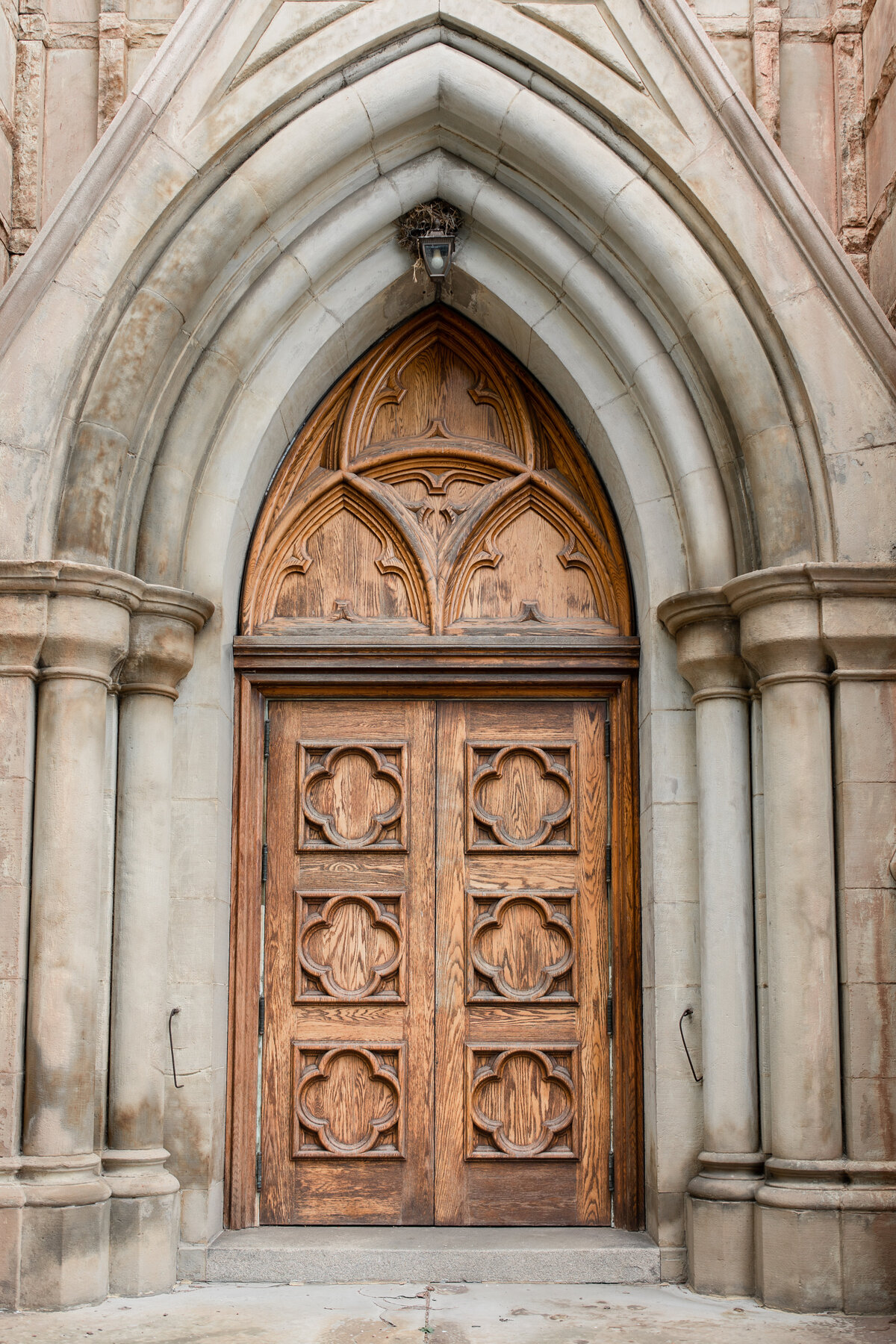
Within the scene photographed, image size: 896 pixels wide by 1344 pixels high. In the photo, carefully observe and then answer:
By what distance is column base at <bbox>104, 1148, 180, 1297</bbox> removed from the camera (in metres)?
4.40

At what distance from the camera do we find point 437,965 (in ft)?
16.8

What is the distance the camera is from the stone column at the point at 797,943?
4242 mm

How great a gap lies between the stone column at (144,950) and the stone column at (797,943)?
195 centimetres

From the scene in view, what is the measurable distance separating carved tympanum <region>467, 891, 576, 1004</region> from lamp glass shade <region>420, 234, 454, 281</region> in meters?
2.39

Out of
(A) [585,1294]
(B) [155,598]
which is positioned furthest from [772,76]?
(A) [585,1294]

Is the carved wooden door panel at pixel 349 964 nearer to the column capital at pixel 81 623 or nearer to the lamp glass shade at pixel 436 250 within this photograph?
the column capital at pixel 81 623

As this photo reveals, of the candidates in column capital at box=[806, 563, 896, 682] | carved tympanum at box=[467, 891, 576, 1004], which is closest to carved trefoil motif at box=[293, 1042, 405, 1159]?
carved tympanum at box=[467, 891, 576, 1004]

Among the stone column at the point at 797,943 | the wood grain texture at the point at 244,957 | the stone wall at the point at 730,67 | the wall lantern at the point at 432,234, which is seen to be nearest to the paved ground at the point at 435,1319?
the stone column at the point at 797,943

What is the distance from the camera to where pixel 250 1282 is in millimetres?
→ 4629

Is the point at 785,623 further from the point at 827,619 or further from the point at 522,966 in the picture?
the point at 522,966

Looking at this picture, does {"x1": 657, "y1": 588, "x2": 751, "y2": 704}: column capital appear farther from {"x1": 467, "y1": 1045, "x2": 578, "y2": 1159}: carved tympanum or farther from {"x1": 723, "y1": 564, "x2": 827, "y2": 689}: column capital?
{"x1": 467, "y1": 1045, "x2": 578, "y2": 1159}: carved tympanum

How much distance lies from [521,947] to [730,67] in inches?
133

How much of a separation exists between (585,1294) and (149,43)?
15.4 ft

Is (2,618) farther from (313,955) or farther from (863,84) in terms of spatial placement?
(863,84)
